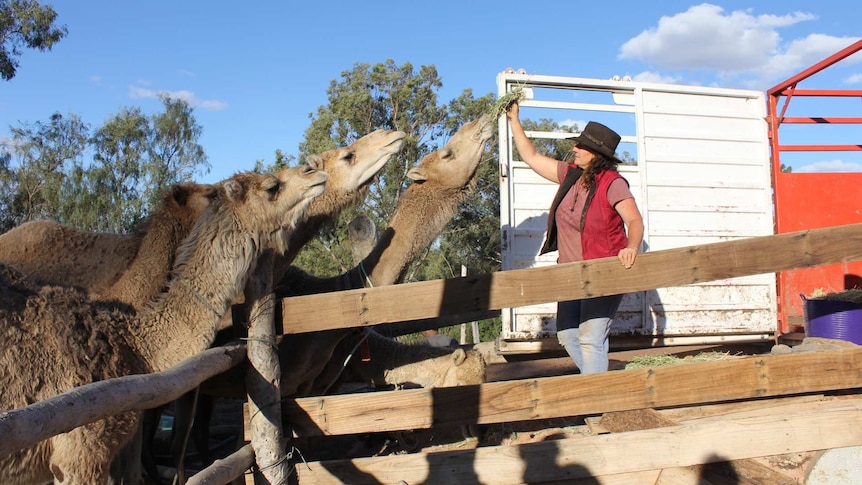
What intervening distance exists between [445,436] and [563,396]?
2.79 meters

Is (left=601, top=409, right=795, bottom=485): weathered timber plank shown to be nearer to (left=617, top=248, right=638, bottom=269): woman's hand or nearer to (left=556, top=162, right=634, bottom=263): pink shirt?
(left=617, top=248, right=638, bottom=269): woman's hand

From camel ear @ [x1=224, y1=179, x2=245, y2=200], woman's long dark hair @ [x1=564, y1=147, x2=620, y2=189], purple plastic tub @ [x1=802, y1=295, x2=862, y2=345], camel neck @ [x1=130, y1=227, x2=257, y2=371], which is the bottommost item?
purple plastic tub @ [x1=802, y1=295, x2=862, y2=345]

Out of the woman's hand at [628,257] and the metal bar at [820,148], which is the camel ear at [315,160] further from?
the metal bar at [820,148]

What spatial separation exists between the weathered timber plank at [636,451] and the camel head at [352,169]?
3.27 metres

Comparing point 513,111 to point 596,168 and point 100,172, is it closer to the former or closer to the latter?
point 596,168

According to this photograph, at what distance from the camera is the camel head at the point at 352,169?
21.4ft

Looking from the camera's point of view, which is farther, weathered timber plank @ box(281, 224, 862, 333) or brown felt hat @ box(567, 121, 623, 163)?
brown felt hat @ box(567, 121, 623, 163)

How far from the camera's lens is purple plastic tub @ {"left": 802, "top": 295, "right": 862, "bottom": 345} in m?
A: 6.29

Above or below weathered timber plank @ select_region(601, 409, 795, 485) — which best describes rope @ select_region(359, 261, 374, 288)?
above

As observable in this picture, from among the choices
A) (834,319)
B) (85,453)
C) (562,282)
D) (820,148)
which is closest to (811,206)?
(820,148)

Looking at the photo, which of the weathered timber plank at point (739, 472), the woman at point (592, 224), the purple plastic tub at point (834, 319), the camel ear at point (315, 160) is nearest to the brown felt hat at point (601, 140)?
the woman at point (592, 224)

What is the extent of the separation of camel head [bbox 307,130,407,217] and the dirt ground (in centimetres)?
215

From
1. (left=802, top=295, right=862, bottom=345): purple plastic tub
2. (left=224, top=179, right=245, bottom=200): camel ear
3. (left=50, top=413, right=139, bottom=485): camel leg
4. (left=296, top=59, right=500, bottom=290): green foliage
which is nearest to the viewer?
(left=50, top=413, right=139, bottom=485): camel leg

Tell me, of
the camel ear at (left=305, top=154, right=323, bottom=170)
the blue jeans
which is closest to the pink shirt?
the blue jeans
